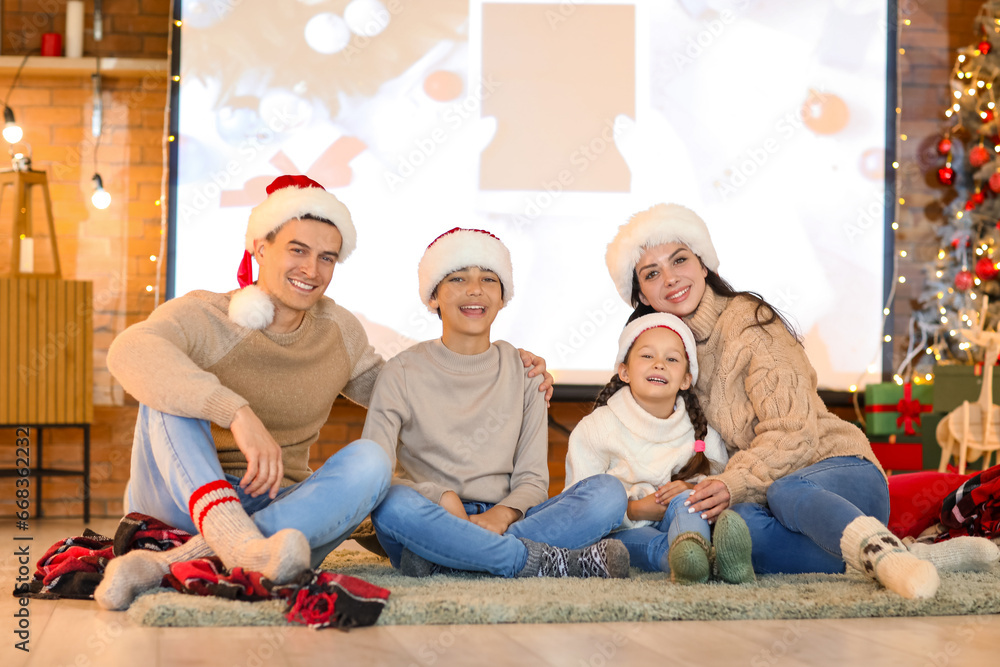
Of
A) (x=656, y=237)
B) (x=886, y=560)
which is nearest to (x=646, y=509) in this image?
(x=886, y=560)

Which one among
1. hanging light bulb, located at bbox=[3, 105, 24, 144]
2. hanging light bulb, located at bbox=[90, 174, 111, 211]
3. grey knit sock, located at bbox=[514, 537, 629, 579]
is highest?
hanging light bulb, located at bbox=[3, 105, 24, 144]

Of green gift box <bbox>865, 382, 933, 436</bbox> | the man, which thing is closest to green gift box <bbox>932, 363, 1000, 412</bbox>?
green gift box <bbox>865, 382, 933, 436</bbox>

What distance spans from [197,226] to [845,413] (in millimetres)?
2798

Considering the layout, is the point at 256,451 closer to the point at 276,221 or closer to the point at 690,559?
the point at 276,221

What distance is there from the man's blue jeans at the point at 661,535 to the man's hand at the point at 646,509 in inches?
0.6

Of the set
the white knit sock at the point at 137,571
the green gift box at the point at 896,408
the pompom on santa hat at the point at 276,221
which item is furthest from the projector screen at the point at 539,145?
the white knit sock at the point at 137,571

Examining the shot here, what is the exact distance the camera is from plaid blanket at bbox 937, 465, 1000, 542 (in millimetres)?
2215

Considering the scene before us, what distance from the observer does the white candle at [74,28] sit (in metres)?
3.85

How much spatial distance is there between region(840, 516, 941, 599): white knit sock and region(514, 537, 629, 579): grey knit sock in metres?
0.42

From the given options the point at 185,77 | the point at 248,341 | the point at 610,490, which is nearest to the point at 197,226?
the point at 185,77

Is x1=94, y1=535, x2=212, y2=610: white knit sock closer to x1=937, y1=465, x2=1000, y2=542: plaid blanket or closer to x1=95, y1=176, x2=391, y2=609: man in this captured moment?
x1=95, y1=176, x2=391, y2=609: man

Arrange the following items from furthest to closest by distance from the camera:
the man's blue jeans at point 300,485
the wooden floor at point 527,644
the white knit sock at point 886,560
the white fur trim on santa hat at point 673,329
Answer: the white fur trim on santa hat at point 673,329
the man's blue jeans at point 300,485
the white knit sock at point 886,560
the wooden floor at point 527,644

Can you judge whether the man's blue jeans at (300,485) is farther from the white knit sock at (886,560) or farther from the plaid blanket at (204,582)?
the white knit sock at (886,560)

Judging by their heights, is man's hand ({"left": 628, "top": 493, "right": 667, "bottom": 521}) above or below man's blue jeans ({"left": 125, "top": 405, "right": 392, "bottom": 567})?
below
